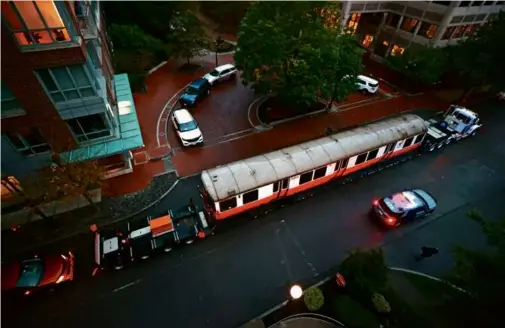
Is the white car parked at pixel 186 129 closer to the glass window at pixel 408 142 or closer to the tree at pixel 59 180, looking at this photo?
the tree at pixel 59 180

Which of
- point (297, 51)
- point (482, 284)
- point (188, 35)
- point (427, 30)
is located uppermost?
point (297, 51)

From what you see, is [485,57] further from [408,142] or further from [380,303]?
[380,303]

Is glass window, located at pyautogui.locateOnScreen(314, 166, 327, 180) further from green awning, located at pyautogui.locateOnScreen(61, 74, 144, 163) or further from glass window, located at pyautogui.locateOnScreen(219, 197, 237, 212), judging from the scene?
green awning, located at pyautogui.locateOnScreen(61, 74, 144, 163)

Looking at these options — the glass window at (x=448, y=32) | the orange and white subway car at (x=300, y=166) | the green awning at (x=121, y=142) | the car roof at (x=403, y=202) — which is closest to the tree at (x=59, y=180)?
the green awning at (x=121, y=142)

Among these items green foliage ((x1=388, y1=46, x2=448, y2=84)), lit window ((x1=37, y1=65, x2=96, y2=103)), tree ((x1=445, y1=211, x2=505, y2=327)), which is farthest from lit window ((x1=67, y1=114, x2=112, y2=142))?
green foliage ((x1=388, y1=46, x2=448, y2=84))

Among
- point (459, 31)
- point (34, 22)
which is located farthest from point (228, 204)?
point (459, 31)
